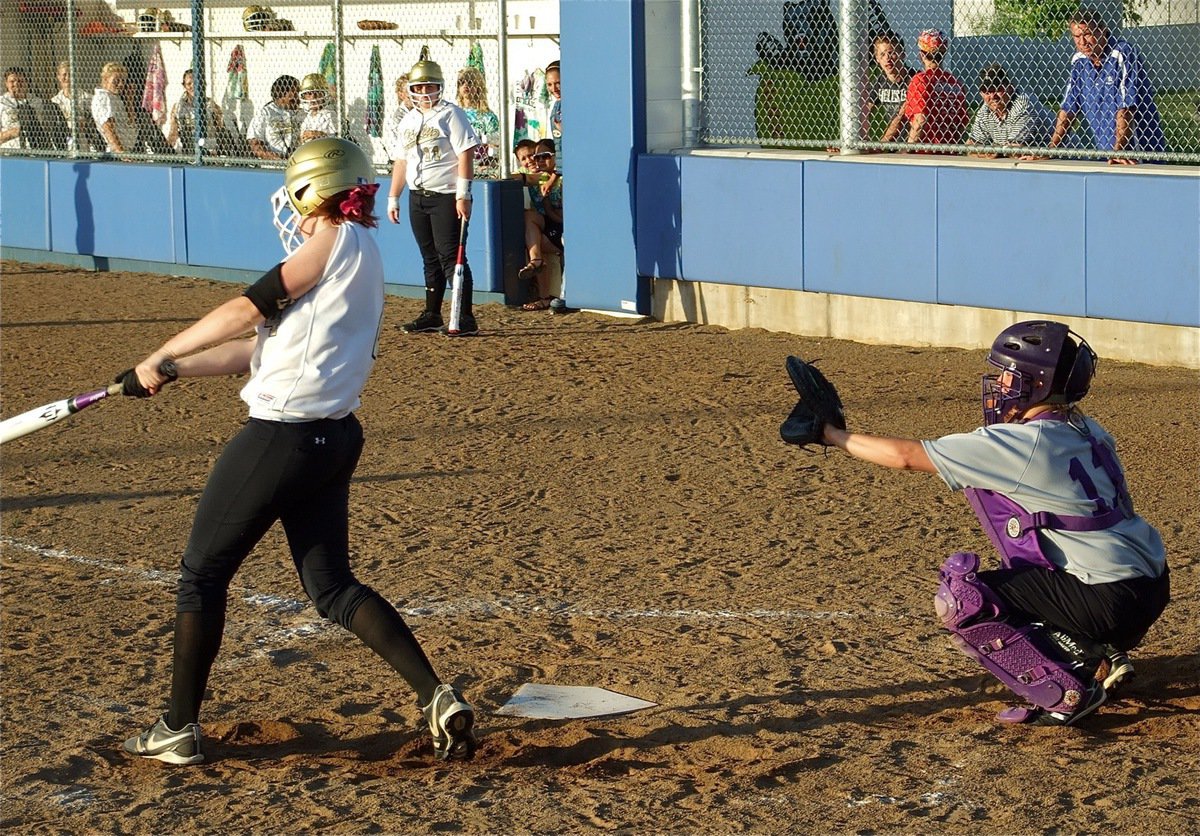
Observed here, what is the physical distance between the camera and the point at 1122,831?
12.5 feet

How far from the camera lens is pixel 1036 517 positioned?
15.0ft

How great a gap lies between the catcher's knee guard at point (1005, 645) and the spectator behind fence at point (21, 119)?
15.4m

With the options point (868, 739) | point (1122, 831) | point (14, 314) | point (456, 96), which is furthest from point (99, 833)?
point (456, 96)

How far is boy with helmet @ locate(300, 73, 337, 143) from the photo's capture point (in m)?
14.8

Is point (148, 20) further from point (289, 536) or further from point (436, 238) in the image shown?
point (289, 536)

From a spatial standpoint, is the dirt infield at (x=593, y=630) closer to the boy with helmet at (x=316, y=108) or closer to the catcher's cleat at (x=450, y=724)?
the catcher's cleat at (x=450, y=724)

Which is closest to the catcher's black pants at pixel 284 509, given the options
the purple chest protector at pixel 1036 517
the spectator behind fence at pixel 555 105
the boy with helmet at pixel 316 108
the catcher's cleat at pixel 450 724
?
the catcher's cleat at pixel 450 724

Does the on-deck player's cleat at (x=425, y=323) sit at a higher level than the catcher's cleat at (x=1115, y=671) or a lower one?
higher

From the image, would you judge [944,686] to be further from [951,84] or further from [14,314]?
[14,314]

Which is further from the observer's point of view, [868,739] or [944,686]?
[944,686]

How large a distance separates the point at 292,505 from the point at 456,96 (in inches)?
452

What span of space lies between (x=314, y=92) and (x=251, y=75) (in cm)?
247

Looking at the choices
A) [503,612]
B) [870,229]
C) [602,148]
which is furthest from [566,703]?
[602,148]

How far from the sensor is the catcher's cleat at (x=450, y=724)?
439 cm
